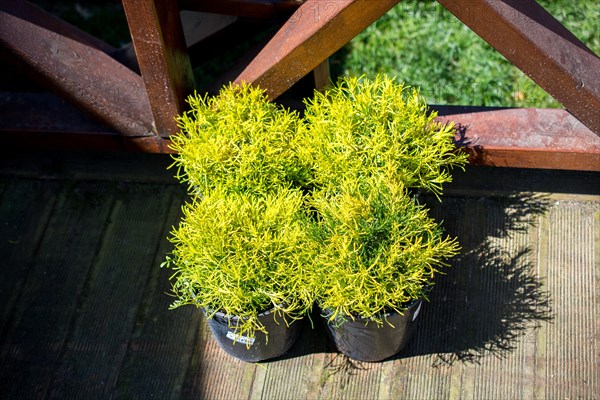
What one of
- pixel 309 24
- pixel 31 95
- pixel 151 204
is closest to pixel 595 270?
pixel 309 24

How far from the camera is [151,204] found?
4.78 metres

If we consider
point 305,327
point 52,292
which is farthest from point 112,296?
point 305,327

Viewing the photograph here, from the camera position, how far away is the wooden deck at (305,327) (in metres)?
3.98

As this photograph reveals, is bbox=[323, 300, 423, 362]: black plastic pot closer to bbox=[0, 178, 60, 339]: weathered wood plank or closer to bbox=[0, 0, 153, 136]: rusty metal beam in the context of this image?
bbox=[0, 0, 153, 136]: rusty metal beam

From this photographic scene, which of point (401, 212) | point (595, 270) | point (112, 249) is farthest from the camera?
point (112, 249)

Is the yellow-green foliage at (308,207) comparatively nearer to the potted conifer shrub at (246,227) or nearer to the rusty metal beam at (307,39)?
the potted conifer shrub at (246,227)

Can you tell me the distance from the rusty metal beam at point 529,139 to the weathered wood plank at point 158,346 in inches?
66.7

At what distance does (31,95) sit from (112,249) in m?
1.00

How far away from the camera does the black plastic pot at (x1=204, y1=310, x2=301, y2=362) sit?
371 centimetres

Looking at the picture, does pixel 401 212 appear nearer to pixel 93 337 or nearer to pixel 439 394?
pixel 439 394

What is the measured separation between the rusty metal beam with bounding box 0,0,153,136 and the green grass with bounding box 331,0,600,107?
1.54 meters

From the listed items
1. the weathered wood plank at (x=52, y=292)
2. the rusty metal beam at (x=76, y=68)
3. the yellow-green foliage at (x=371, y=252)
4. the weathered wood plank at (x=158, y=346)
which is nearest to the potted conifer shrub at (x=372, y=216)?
the yellow-green foliage at (x=371, y=252)

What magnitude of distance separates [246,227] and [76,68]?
136 cm

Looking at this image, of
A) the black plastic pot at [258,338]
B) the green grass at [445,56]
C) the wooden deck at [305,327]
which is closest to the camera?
the black plastic pot at [258,338]
